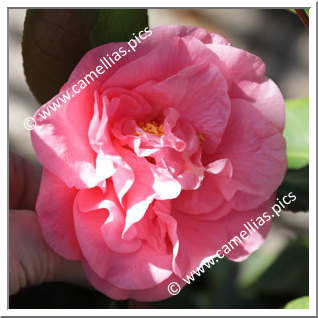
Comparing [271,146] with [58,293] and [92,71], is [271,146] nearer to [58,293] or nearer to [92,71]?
[92,71]

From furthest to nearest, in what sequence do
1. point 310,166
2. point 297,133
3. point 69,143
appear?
point 297,133
point 310,166
point 69,143

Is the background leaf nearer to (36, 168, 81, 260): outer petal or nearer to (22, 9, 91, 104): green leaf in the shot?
(22, 9, 91, 104): green leaf

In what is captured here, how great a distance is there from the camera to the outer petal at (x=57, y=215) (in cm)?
53

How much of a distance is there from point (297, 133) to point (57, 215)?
416mm

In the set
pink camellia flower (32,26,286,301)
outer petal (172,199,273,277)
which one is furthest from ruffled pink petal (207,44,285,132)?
outer petal (172,199,273,277)

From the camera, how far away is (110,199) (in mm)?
551

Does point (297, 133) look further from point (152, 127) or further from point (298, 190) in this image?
point (152, 127)

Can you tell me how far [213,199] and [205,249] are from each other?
0.06 m

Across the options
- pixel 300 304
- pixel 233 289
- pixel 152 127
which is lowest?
pixel 233 289

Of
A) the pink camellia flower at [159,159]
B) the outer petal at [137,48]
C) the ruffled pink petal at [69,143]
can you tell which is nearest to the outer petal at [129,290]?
the pink camellia flower at [159,159]

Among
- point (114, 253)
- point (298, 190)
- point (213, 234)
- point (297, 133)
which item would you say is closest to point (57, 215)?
point (114, 253)

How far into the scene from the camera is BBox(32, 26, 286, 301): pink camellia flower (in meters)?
0.54

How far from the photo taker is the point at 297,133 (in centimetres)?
79

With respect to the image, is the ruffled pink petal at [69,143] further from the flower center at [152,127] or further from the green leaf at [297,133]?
the green leaf at [297,133]
